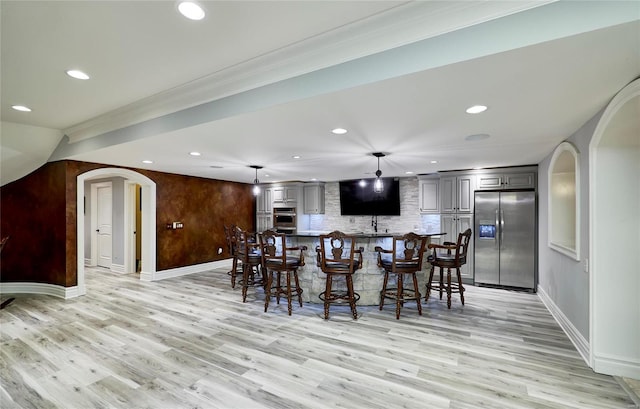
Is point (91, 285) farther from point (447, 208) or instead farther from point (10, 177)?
point (447, 208)

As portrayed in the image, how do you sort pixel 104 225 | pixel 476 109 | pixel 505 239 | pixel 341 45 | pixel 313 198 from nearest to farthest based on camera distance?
pixel 341 45
pixel 476 109
pixel 505 239
pixel 104 225
pixel 313 198

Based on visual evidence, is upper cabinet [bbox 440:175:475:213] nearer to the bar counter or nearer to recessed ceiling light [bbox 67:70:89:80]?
the bar counter

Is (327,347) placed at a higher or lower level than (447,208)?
lower

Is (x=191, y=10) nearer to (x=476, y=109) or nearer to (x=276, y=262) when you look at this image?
(x=476, y=109)

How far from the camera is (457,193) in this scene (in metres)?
5.85

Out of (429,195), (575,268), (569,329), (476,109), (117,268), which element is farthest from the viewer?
(117,268)

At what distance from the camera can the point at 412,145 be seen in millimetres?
3746

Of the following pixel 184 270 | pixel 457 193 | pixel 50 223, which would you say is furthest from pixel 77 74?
pixel 457 193

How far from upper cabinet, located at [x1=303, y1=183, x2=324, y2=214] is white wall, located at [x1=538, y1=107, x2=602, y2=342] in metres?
4.87

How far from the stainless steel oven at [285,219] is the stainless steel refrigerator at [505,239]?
4.53 meters

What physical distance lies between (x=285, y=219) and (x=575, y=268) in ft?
20.7

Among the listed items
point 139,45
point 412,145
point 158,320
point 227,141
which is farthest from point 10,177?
point 412,145

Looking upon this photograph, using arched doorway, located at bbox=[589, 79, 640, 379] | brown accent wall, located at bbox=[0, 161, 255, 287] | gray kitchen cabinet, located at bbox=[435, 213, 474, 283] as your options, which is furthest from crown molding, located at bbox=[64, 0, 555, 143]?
gray kitchen cabinet, located at bbox=[435, 213, 474, 283]

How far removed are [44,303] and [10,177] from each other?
7.54ft
